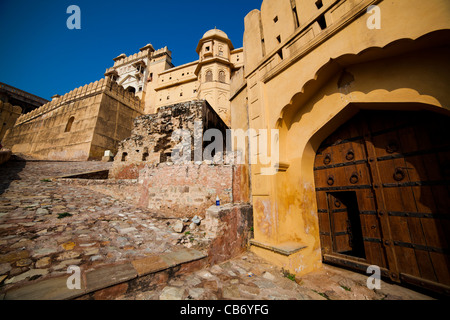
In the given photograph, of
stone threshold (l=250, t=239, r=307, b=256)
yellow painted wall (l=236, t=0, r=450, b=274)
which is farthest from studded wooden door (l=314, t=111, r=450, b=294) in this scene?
stone threshold (l=250, t=239, r=307, b=256)

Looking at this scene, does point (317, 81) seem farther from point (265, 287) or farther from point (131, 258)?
point (131, 258)

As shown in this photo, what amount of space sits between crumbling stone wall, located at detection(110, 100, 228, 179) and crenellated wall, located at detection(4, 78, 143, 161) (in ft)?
31.4

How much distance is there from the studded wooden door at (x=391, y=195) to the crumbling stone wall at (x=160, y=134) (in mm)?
5885

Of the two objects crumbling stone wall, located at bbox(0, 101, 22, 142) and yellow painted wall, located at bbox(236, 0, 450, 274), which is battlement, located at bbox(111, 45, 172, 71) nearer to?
crumbling stone wall, located at bbox(0, 101, 22, 142)

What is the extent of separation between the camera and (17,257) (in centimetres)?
236

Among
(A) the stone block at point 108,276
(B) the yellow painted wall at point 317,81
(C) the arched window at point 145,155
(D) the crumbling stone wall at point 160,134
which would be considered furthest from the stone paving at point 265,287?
(C) the arched window at point 145,155

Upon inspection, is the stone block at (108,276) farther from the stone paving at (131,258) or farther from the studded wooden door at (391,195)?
the studded wooden door at (391,195)

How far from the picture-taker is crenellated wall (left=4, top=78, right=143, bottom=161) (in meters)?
16.9

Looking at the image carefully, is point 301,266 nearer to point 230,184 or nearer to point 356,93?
point 230,184

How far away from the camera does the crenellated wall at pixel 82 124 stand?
55.5ft

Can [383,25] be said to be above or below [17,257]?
above
